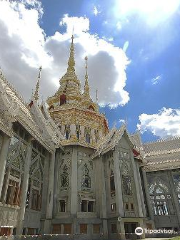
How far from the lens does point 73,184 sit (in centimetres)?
2781

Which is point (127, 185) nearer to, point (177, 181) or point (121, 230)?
point (121, 230)

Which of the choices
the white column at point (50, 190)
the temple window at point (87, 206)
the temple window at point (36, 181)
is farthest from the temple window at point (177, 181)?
the temple window at point (36, 181)

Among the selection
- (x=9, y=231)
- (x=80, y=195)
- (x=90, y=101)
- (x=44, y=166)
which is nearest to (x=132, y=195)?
(x=80, y=195)

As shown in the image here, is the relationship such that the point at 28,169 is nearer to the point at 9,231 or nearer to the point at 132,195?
the point at 9,231

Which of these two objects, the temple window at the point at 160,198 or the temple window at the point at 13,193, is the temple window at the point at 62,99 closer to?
the temple window at the point at 160,198

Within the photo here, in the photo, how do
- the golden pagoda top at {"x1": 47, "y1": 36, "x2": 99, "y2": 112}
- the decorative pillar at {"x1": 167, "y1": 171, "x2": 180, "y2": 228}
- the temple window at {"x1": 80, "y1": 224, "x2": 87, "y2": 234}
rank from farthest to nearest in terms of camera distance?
the golden pagoda top at {"x1": 47, "y1": 36, "x2": 99, "y2": 112}
the decorative pillar at {"x1": 167, "y1": 171, "x2": 180, "y2": 228}
the temple window at {"x1": 80, "y1": 224, "x2": 87, "y2": 234}

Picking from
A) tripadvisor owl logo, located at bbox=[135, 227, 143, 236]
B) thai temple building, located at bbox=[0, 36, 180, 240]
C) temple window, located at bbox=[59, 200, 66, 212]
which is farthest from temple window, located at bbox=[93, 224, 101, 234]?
tripadvisor owl logo, located at bbox=[135, 227, 143, 236]

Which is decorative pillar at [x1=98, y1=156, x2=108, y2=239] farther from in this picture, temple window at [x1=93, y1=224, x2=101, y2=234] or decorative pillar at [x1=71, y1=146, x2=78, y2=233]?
decorative pillar at [x1=71, y1=146, x2=78, y2=233]

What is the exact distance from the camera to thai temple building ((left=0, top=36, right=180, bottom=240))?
21938mm

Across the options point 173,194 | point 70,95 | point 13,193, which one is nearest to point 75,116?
point 70,95

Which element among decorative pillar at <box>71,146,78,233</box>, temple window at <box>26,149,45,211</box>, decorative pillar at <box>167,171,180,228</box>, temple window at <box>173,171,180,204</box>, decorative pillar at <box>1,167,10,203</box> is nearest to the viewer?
decorative pillar at <box>1,167,10,203</box>

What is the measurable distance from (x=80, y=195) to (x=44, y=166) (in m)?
5.70

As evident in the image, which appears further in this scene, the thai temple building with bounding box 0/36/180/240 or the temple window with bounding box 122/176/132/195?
the temple window with bounding box 122/176/132/195

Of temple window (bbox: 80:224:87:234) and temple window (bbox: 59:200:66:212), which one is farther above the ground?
temple window (bbox: 59:200:66:212)
